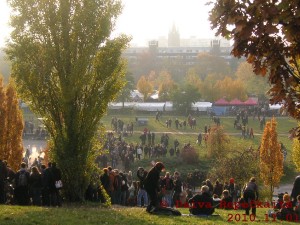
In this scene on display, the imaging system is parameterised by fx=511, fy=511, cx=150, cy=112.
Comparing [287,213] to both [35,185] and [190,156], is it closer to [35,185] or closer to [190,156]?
[35,185]

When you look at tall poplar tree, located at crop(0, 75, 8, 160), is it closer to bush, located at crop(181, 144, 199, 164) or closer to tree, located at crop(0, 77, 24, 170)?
tree, located at crop(0, 77, 24, 170)

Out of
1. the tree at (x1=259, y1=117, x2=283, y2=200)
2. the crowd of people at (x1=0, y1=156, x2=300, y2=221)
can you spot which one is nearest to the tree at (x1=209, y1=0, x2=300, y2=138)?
the crowd of people at (x1=0, y1=156, x2=300, y2=221)

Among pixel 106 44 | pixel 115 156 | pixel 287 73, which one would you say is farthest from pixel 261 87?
pixel 287 73

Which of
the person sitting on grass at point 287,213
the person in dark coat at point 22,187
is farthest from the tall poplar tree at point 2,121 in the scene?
the person sitting on grass at point 287,213

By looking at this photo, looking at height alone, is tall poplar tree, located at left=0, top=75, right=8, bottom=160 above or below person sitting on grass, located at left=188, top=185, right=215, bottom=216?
above

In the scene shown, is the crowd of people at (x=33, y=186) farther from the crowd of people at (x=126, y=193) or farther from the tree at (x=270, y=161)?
the tree at (x=270, y=161)

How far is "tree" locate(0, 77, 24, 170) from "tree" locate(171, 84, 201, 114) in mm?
36580

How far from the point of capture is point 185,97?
58438 mm

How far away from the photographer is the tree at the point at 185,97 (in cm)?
5792

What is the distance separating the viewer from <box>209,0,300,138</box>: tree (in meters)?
3.95

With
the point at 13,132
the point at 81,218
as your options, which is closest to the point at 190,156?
the point at 13,132

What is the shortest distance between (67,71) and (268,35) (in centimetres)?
1069

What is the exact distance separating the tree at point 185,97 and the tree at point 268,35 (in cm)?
5349

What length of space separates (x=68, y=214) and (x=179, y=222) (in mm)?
2357
